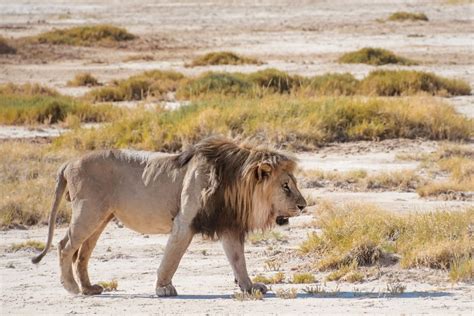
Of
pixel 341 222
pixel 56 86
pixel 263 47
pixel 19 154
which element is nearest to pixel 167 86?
pixel 56 86

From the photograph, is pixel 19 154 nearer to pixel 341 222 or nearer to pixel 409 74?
pixel 341 222

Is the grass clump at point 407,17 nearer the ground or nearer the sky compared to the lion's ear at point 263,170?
nearer the ground

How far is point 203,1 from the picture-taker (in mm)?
68438

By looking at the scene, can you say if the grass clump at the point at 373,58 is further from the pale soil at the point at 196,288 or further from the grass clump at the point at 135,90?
the pale soil at the point at 196,288

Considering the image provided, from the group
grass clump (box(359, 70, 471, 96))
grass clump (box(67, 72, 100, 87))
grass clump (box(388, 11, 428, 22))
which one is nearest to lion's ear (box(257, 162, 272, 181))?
grass clump (box(359, 70, 471, 96))

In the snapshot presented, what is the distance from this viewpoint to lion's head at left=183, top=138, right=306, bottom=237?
9438mm

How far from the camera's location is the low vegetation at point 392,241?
10.3m

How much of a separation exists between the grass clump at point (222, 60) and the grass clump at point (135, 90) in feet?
16.7

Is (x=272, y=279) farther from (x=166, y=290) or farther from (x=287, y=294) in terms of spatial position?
(x=166, y=290)

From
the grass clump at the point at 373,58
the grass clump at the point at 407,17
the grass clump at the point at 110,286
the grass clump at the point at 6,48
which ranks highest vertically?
the grass clump at the point at 110,286

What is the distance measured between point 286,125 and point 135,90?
27.1 feet

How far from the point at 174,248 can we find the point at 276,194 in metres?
0.88

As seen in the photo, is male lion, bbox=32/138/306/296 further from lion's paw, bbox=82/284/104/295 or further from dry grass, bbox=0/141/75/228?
dry grass, bbox=0/141/75/228

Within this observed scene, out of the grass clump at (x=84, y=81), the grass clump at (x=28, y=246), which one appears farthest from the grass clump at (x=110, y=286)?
the grass clump at (x=84, y=81)
